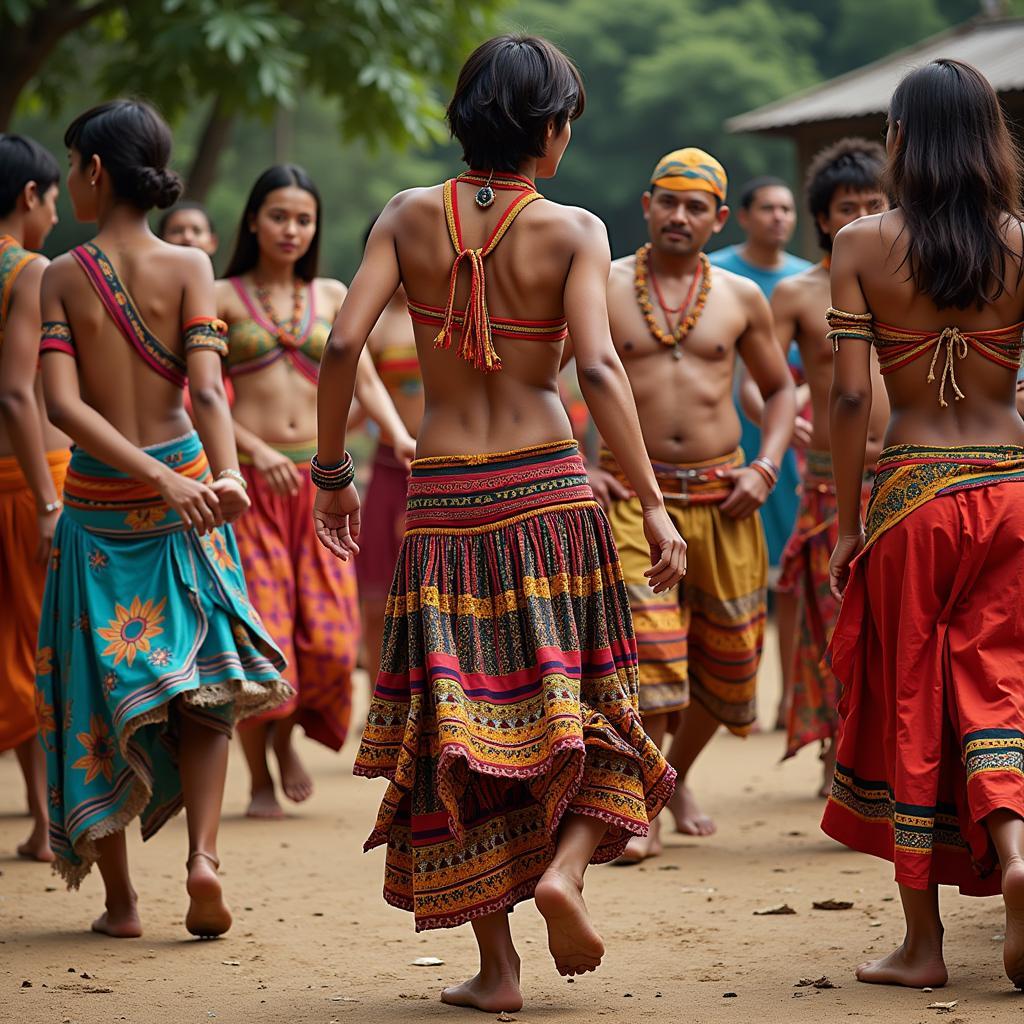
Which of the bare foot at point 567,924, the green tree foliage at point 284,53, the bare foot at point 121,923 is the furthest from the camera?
the green tree foliage at point 284,53

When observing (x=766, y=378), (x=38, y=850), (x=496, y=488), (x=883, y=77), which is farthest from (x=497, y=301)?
(x=883, y=77)

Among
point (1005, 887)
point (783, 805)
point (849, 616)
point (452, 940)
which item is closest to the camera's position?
point (1005, 887)

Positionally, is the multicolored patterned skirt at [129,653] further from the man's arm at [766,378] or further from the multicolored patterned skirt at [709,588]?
the man's arm at [766,378]

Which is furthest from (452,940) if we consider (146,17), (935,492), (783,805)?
(146,17)

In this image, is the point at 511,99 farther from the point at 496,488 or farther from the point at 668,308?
the point at 668,308

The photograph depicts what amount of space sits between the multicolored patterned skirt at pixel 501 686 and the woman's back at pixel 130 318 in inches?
48.7

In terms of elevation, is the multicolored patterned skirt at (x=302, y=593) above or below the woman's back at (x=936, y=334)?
below

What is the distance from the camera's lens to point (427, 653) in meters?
4.20

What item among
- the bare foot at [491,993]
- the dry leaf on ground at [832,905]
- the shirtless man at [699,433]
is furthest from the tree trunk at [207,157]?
the bare foot at [491,993]

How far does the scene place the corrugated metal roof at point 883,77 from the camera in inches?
514

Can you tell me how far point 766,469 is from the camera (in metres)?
6.29

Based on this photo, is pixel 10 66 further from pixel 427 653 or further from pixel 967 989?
pixel 967 989

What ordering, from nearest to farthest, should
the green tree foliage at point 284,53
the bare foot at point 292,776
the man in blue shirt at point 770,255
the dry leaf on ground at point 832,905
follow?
1. the dry leaf on ground at point 832,905
2. the bare foot at point 292,776
3. the man in blue shirt at point 770,255
4. the green tree foliage at point 284,53

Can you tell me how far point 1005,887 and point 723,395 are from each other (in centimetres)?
273
